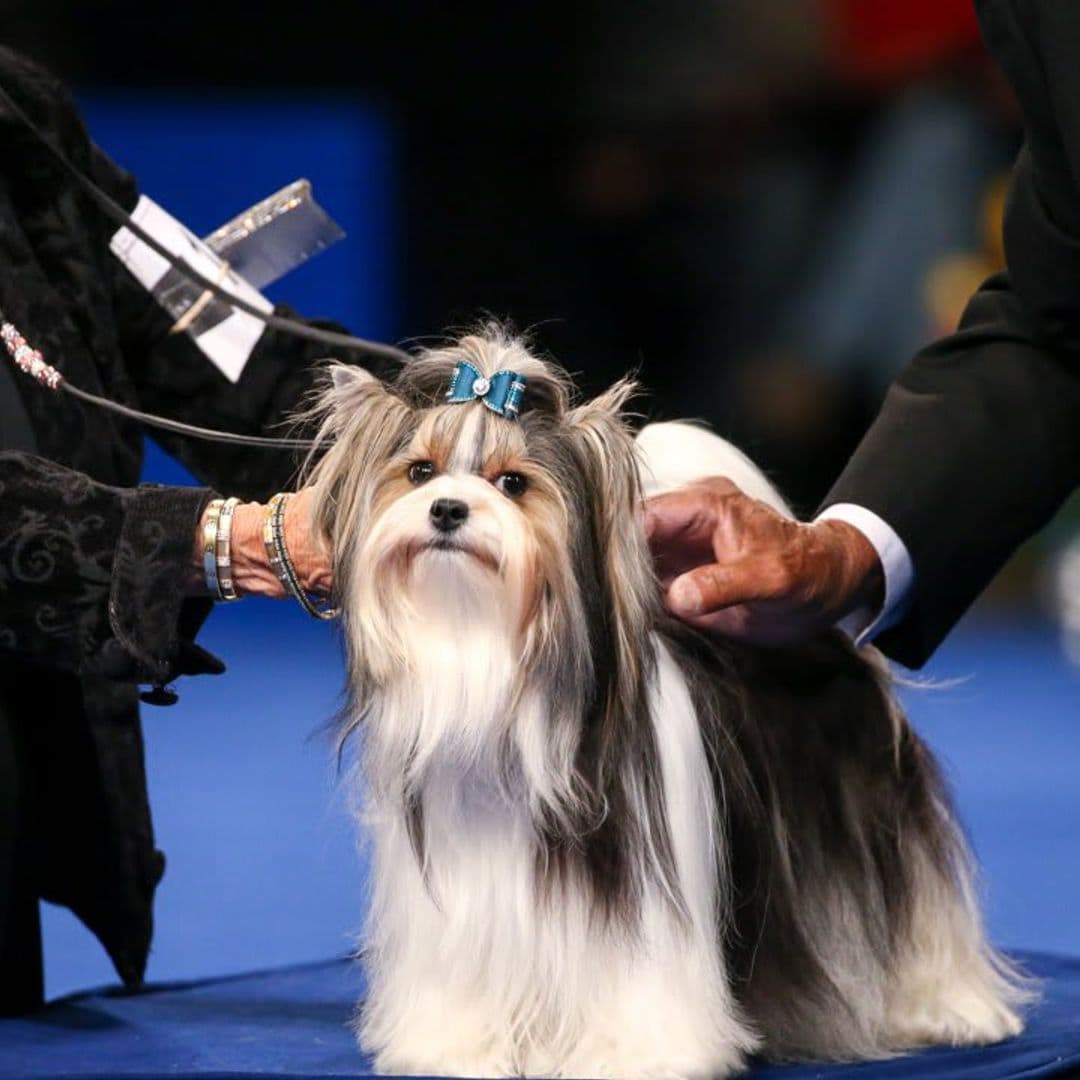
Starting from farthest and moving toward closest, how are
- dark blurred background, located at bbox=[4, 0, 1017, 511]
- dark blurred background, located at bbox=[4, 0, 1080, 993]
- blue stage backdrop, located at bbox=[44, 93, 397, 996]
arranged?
1. dark blurred background, located at bbox=[4, 0, 1017, 511]
2. dark blurred background, located at bbox=[4, 0, 1080, 993]
3. blue stage backdrop, located at bbox=[44, 93, 397, 996]

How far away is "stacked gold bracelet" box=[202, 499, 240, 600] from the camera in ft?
7.30

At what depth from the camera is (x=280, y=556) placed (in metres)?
2.21

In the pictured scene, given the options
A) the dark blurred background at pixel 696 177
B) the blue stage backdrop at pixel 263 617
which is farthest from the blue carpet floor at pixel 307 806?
the dark blurred background at pixel 696 177

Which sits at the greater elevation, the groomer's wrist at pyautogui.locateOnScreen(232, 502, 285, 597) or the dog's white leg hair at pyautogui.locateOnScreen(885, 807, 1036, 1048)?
the groomer's wrist at pyautogui.locateOnScreen(232, 502, 285, 597)

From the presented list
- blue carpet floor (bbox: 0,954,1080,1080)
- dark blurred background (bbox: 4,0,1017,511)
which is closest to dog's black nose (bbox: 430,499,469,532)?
blue carpet floor (bbox: 0,954,1080,1080)

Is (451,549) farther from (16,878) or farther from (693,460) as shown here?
(16,878)

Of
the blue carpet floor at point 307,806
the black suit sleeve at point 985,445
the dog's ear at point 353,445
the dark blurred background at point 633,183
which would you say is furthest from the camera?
the dark blurred background at point 633,183

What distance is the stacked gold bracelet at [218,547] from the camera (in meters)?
2.22

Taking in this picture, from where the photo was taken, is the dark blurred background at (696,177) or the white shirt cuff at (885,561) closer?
the white shirt cuff at (885,561)

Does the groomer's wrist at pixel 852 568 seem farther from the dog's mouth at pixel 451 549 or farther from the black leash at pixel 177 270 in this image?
the black leash at pixel 177 270

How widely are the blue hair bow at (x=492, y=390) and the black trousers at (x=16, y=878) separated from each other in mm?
884

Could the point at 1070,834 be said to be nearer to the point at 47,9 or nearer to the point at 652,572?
the point at 652,572

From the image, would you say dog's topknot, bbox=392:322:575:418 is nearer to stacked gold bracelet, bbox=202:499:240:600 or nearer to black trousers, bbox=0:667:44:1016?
stacked gold bracelet, bbox=202:499:240:600

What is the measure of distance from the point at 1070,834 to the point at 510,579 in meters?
3.20
